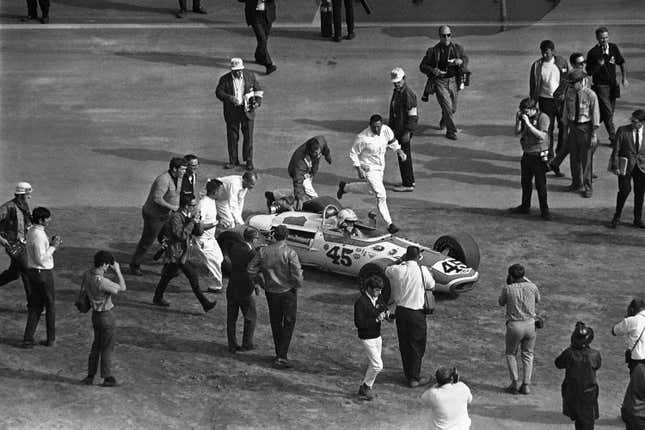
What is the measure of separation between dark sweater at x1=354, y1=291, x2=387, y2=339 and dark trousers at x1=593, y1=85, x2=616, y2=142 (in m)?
10.3

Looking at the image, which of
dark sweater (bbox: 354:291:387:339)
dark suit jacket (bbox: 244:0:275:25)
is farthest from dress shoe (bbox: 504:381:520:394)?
dark suit jacket (bbox: 244:0:275:25)

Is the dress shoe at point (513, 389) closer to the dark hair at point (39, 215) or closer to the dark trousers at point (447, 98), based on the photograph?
the dark hair at point (39, 215)

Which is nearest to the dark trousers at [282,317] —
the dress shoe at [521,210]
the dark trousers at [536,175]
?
the dark trousers at [536,175]

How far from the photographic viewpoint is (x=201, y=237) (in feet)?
64.0

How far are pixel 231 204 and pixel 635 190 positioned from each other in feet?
20.8

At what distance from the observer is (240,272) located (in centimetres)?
1758

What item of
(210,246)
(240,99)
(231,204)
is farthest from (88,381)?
(240,99)

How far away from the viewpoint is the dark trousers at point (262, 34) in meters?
29.0

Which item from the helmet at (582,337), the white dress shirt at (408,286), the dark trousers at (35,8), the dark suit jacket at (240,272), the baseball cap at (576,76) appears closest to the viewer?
the helmet at (582,337)

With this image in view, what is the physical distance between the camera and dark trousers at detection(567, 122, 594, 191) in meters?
23.6

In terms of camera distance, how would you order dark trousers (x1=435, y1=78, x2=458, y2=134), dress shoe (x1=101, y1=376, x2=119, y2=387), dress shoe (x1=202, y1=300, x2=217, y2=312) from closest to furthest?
dress shoe (x1=101, y1=376, x2=119, y2=387) < dress shoe (x1=202, y1=300, x2=217, y2=312) < dark trousers (x1=435, y1=78, x2=458, y2=134)

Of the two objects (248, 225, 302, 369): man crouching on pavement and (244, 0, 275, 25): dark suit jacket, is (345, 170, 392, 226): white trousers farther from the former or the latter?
(244, 0, 275, 25): dark suit jacket

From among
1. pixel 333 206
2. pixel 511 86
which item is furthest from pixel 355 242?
pixel 511 86

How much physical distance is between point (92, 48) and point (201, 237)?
12984 millimetres
